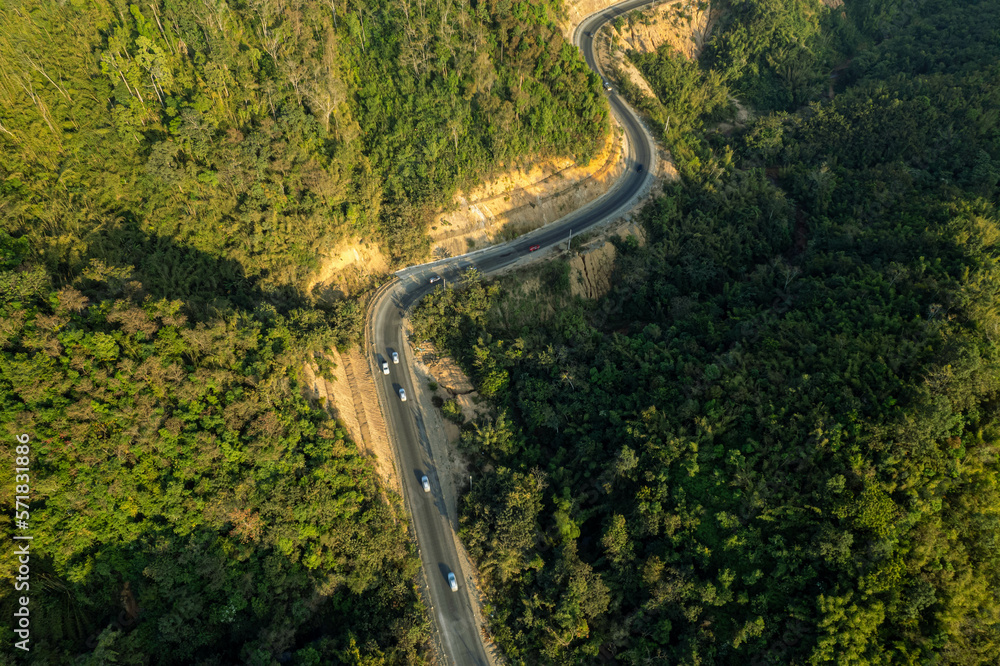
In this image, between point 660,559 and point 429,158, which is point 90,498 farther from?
point 429,158

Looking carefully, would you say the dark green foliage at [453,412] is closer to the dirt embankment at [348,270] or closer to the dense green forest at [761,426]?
the dense green forest at [761,426]

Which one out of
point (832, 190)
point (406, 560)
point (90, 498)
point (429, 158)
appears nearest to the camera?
point (90, 498)

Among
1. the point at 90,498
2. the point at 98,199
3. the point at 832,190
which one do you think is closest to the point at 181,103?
the point at 98,199

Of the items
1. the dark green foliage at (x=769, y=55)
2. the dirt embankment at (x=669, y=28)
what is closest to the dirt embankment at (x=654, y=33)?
the dirt embankment at (x=669, y=28)

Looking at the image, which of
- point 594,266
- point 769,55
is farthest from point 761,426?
point 769,55

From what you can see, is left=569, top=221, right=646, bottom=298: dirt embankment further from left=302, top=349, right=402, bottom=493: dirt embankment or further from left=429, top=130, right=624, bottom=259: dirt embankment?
left=302, top=349, right=402, bottom=493: dirt embankment

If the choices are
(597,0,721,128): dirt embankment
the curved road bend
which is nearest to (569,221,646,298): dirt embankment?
the curved road bend
